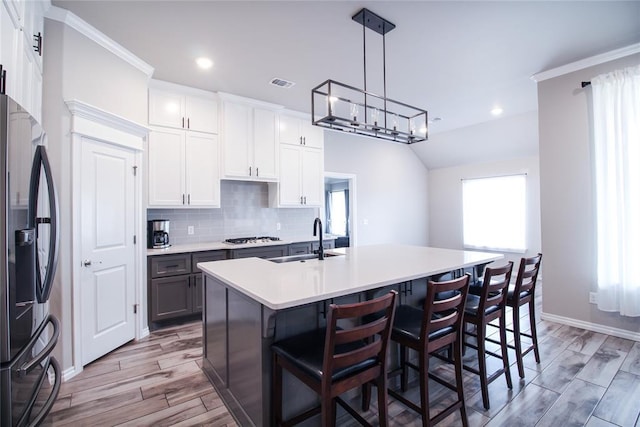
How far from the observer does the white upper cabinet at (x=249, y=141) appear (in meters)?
3.99

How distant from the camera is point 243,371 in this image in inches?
74.0

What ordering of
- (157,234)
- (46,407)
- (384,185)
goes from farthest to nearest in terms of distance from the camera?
1. (384,185)
2. (157,234)
3. (46,407)

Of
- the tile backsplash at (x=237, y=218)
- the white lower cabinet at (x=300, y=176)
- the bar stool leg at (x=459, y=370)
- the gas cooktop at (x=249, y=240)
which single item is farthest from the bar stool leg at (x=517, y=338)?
the tile backsplash at (x=237, y=218)

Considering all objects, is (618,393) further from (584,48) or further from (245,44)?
(245,44)

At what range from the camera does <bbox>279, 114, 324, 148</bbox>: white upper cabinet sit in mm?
4535

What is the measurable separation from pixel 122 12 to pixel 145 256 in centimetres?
220

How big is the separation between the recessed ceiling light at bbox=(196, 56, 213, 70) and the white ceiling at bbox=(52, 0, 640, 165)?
63 mm


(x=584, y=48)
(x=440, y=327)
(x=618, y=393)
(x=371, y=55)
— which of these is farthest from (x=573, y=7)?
(x=618, y=393)

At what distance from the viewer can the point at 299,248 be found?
4.42 meters

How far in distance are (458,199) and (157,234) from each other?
587 centimetres

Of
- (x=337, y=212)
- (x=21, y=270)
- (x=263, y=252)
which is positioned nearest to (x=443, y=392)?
(x=21, y=270)

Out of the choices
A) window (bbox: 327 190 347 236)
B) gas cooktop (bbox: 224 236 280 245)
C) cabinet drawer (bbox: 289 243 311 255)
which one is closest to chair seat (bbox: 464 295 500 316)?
cabinet drawer (bbox: 289 243 311 255)

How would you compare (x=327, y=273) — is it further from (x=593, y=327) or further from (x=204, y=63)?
(x=593, y=327)

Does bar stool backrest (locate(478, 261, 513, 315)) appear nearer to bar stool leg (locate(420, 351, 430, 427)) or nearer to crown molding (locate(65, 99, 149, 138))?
bar stool leg (locate(420, 351, 430, 427))
